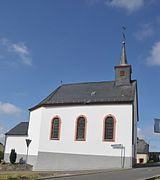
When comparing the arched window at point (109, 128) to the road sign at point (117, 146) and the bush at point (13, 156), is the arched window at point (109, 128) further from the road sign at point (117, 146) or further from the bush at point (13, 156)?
the bush at point (13, 156)

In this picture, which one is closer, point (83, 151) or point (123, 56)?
point (83, 151)

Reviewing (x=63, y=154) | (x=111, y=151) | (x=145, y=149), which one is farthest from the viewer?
(x=145, y=149)

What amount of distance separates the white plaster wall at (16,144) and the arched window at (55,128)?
699 centimetres

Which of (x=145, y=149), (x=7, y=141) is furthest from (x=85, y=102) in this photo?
(x=145, y=149)

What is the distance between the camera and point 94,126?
113 ft

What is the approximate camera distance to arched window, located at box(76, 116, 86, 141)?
34944 mm

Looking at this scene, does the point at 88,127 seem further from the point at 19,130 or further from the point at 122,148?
the point at 19,130

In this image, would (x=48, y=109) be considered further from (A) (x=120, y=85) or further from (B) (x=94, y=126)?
(A) (x=120, y=85)

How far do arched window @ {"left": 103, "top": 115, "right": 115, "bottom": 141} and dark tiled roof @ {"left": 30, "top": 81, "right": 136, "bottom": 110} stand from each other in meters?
2.05

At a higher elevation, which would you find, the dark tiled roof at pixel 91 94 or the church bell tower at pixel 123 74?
the church bell tower at pixel 123 74

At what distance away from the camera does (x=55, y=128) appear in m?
37.1

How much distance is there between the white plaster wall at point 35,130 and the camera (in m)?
38.0

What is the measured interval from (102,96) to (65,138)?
6.53 meters

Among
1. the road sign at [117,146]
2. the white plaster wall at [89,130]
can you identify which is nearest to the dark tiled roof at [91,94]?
the white plaster wall at [89,130]
